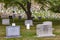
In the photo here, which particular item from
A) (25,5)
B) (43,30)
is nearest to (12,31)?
(43,30)

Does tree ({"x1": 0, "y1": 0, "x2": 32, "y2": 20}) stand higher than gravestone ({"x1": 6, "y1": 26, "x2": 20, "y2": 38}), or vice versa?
tree ({"x1": 0, "y1": 0, "x2": 32, "y2": 20})

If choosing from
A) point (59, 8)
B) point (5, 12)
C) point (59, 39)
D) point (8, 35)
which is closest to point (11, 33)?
point (8, 35)

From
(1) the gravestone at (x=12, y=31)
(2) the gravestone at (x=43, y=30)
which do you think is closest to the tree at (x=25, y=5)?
(1) the gravestone at (x=12, y=31)

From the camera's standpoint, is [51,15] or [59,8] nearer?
[59,8]

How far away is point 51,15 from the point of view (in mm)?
29609

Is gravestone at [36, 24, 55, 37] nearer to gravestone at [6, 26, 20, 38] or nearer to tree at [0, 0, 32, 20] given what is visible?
gravestone at [6, 26, 20, 38]

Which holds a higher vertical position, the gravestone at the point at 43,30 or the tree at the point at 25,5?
the tree at the point at 25,5

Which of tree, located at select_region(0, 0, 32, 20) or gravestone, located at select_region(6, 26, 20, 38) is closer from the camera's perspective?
gravestone, located at select_region(6, 26, 20, 38)

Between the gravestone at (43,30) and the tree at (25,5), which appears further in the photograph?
the tree at (25,5)

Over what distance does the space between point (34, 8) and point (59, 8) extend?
36.3ft

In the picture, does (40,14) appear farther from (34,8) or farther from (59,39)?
(59,39)

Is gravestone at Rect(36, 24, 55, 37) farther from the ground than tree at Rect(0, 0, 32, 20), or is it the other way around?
tree at Rect(0, 0, 32, 20)

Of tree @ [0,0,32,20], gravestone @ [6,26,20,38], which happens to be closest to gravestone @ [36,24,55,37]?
gravestone @ [6,26,20,38]

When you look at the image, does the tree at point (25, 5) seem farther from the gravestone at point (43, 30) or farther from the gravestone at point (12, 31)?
the gravestone at point (43, 30)
